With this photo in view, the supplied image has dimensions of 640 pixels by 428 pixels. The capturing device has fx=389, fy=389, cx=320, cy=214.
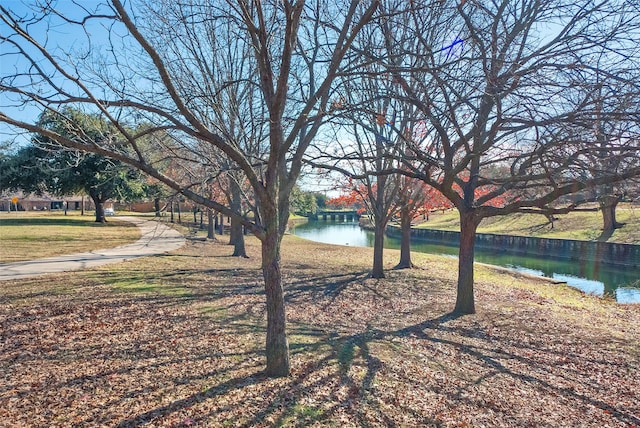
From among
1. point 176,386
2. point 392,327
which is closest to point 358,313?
point 392,327

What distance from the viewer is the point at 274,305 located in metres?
4.50

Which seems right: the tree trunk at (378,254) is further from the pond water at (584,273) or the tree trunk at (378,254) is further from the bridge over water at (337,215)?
the bridge over water at (337,215)

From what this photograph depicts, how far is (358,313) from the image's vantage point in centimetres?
800

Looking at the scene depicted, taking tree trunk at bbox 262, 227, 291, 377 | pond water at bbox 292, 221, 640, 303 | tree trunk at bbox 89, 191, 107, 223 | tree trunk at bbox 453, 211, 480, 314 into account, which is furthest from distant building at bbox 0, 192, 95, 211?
tree trunk at bbox 262, 227, 291, 377

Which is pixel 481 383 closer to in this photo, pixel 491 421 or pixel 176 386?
pixel 491 421

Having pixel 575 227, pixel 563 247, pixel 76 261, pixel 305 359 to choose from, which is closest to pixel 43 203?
pixel 76 261

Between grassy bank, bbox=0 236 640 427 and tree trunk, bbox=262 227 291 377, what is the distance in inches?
8.3

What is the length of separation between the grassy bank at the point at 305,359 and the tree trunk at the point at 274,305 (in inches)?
8.3

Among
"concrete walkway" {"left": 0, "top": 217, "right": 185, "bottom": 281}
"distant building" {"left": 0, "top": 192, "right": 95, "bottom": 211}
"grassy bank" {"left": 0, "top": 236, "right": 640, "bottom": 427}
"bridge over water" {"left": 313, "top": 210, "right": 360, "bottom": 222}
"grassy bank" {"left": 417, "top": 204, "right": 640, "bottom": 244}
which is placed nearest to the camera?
"grassy bank" {"left": 0, "top": 236, "right": 640, "bottom": 427}

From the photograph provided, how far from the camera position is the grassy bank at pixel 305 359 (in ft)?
12.5

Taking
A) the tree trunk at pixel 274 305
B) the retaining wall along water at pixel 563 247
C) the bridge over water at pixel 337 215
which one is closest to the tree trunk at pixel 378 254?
the retaining wall along water at pixel 563 247

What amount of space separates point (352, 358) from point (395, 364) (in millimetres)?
574

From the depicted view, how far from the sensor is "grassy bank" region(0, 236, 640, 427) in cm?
382

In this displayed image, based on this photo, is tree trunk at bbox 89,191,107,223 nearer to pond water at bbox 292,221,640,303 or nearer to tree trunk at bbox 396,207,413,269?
tree trunk at bbox 396,207,413,269
